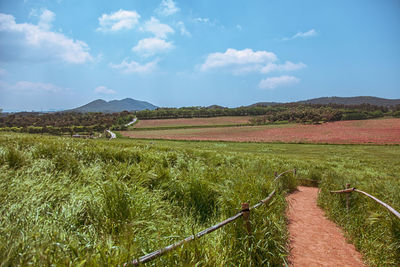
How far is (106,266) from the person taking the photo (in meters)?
Result: 2.10

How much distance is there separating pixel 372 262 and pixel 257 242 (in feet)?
8.58

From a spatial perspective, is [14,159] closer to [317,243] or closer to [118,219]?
[118,219]

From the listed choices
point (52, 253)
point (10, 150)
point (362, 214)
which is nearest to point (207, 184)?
point (52, 253)

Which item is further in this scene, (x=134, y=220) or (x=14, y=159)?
(x=14, y=159)

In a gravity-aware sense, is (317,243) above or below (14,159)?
below

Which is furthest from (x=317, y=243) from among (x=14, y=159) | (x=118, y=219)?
(x=14, y=159)

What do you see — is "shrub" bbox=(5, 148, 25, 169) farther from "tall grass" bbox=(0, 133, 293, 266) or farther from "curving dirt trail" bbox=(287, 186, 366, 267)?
"curving dirt trail" bbox=(287, 186, 366, 267)

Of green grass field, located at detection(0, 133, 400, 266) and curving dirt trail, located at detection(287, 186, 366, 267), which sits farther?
curving dirt trail, located at detection(287, 186, 366, 267)

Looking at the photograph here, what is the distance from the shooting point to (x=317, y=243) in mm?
5395

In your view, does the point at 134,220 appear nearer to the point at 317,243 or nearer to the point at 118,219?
the point at 118,219

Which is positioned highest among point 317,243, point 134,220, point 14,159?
point 14,159

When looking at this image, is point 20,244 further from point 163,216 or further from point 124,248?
point 163,216

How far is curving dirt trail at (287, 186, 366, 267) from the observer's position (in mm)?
4578

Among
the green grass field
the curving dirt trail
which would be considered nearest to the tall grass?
the green grass field
